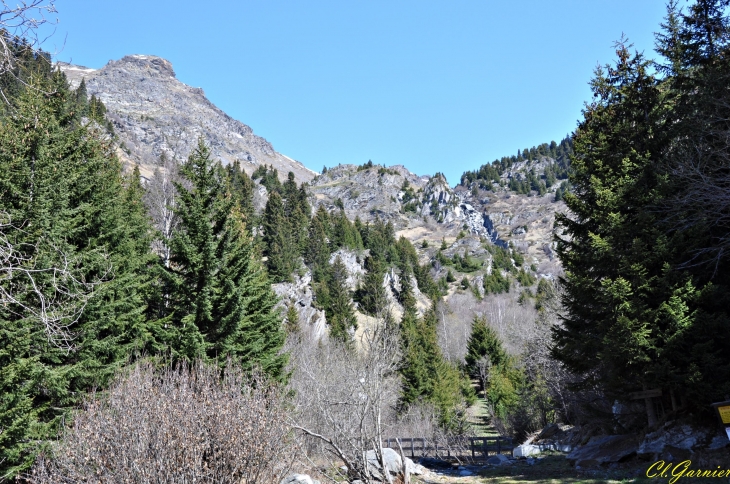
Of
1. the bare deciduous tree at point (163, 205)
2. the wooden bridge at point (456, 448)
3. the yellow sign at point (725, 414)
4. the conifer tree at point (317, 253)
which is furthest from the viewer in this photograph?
the conifer tree at point (317, 253)

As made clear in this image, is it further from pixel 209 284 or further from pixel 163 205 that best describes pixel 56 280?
pixel 163 205

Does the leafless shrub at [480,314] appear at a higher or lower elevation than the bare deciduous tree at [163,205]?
lower

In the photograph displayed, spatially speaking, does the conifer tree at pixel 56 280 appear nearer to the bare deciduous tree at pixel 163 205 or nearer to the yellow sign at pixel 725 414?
the yellow sign at pixel 725 414

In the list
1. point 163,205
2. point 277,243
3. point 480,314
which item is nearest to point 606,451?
point 163,205

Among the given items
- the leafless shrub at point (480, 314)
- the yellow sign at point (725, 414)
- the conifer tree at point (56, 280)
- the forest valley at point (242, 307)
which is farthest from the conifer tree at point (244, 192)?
the yellow sign at point (725, 414)

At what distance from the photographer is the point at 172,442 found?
6367 millimetres

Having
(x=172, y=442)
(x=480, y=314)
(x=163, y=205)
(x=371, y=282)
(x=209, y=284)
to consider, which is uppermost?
(x=371, y=282)

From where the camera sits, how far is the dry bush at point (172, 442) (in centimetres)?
632

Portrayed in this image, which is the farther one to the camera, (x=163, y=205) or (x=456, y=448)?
(x=163, y=205)

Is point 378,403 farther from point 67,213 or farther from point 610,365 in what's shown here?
point 67,213

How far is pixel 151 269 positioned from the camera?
14430mm

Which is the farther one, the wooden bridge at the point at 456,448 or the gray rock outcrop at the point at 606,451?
the wooden bridge at the point at 456,448

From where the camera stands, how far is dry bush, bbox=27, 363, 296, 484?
632 cm
